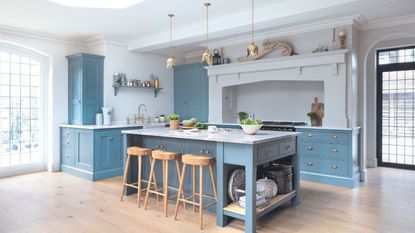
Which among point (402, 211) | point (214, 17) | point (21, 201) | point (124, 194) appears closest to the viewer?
point (402, 211)

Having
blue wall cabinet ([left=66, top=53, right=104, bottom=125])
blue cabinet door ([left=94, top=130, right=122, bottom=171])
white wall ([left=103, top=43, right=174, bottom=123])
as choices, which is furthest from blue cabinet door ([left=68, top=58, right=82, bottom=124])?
blue cabinet door ([left=94, top=130, right=122, bottom=171])

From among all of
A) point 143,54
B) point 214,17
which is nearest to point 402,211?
point 214,17

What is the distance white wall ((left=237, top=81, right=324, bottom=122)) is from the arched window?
413 cm

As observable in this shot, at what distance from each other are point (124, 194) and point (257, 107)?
3.41 meters

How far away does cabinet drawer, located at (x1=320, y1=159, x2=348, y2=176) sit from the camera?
470 cm

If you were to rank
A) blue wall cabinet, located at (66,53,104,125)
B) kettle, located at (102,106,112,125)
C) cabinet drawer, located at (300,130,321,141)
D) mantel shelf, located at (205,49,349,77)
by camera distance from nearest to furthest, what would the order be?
mantel shelf, located at (205,49,349,77)
cabinet drawer, located at (300,130,321,141)
blue wall cabinet, located at (66,53,104,125)
kettle, located at (102,106,112,125)

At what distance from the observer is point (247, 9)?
4402 millimetres

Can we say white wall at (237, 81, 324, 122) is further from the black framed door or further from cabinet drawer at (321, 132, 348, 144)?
the black framed door

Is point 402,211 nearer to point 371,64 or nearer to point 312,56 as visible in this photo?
point 312,56

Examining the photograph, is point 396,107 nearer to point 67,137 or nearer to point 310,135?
point 310,135

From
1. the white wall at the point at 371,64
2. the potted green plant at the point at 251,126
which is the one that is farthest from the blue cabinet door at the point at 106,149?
the white wall at the point at 371,64

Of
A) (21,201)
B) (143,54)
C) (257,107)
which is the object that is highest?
(143,54)

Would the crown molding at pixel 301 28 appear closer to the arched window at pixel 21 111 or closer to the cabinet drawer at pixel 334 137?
the cabinet drawer at pixel 334 137

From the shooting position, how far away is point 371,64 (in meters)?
6.21
